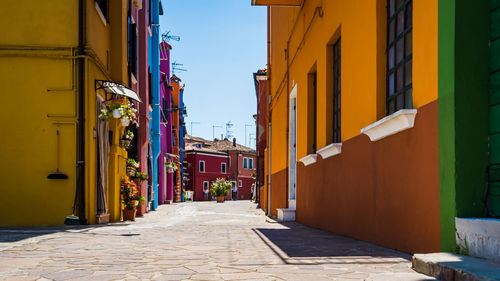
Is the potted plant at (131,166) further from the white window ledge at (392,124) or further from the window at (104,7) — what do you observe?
the white window ledge at (392,124)

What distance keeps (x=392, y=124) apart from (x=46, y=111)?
6136mm

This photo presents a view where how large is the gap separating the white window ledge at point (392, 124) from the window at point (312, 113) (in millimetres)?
4199

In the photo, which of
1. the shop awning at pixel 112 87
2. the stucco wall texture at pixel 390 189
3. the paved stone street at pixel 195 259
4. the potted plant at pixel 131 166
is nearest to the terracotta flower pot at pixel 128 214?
the potted plant at pixel 131 166

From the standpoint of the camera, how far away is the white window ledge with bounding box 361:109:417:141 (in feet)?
13.1

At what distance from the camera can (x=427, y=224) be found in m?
3.71

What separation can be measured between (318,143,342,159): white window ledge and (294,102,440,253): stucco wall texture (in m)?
0.09

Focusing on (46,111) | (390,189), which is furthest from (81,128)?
(390,189)

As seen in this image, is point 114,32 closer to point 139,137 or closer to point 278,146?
point 139,137

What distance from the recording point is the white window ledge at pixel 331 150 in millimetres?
6605

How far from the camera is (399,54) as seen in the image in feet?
15.6

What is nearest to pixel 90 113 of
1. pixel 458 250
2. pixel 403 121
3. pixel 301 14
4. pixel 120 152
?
pixel 120 152

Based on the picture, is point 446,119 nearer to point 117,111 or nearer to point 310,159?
point 310,159

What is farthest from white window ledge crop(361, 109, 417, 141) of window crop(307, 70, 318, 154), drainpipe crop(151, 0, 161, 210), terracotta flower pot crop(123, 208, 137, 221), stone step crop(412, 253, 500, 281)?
drainpipe crop(151, 0, 161, 210)

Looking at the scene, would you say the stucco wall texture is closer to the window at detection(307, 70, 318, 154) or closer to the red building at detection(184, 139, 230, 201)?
the window at detection(307, 70, 318, 154)
